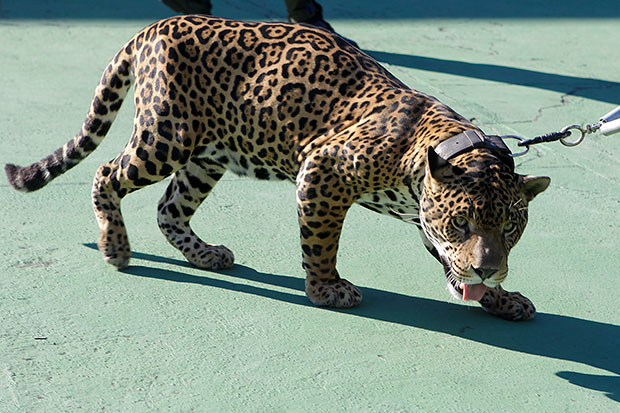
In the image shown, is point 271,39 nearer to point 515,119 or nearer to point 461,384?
point 461,384

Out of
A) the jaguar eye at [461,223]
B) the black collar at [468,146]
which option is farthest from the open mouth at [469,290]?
the black collar at [468,146]

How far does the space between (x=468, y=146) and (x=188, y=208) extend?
6.24 feet

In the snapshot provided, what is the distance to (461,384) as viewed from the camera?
4.35m

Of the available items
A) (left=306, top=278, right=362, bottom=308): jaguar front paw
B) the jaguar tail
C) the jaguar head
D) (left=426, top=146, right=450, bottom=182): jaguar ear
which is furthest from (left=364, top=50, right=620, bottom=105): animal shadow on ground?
(left=426, top=146, right=450, bottom=182): jaguar ear

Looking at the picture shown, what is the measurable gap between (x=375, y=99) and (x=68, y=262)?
2004mm

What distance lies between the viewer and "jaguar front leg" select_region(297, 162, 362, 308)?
484cm

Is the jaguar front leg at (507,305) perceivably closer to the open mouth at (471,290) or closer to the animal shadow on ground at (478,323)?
the animal shadow on ground at (478,323)

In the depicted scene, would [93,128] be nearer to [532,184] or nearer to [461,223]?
[461,223]

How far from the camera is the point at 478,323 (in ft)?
16.4

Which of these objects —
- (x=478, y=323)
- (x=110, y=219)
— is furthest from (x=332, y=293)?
(x=110, y=219)

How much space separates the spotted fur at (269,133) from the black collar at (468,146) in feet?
0.36

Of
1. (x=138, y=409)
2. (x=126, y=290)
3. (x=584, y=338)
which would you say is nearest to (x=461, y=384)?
(x=584, y=338)

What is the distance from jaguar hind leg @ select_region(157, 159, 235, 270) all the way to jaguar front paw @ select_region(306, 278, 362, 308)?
655 mm

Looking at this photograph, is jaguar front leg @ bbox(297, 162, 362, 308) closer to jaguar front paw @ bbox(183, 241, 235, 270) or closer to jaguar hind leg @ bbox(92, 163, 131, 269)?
jaguar front paw @ bbox(183, 241, 235, 270)
